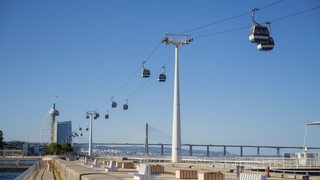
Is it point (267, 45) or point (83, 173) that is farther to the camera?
point (83, 173)

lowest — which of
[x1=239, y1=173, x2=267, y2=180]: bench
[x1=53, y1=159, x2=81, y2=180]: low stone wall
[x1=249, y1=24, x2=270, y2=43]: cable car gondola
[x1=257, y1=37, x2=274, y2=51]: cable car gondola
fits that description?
[x1=53, y1=159, x2=81, y2=180]: low stone wall

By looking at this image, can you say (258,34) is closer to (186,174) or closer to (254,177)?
(254,177)

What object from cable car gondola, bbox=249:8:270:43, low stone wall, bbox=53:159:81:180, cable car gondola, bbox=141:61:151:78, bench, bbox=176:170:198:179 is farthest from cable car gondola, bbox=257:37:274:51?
cable car gondola, bbox=141:61:151:78

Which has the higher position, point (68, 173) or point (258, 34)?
point (258, 34)

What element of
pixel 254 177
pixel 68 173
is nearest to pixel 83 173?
pixel 68 173

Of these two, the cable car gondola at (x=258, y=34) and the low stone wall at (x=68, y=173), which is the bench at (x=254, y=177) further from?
the low stone wall at (x=68, y=173)

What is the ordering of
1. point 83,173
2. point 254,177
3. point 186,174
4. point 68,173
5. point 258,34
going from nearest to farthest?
point 254,177, point 258,34, point 83,173, point 186,174, point 68,173

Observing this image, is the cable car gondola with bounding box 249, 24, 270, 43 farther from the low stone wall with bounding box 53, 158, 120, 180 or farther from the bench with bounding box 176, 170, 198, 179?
the bench with bounding box 176, 170, 198, 179

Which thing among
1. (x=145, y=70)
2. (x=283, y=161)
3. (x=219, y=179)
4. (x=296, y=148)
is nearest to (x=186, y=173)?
(x=219, y=179)

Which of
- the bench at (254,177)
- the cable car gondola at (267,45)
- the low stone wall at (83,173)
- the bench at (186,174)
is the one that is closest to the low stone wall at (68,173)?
the low stone wall at (83,173)

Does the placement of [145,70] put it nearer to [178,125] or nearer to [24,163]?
[178,125]

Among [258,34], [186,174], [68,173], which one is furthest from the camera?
[68,173]

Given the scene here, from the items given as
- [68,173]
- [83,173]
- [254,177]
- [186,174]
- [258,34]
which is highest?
[258,34]

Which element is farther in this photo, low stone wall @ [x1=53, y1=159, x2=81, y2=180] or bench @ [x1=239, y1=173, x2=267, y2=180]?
low stone wall @ [x1=53, y1=159, x2=81, y2=180]
